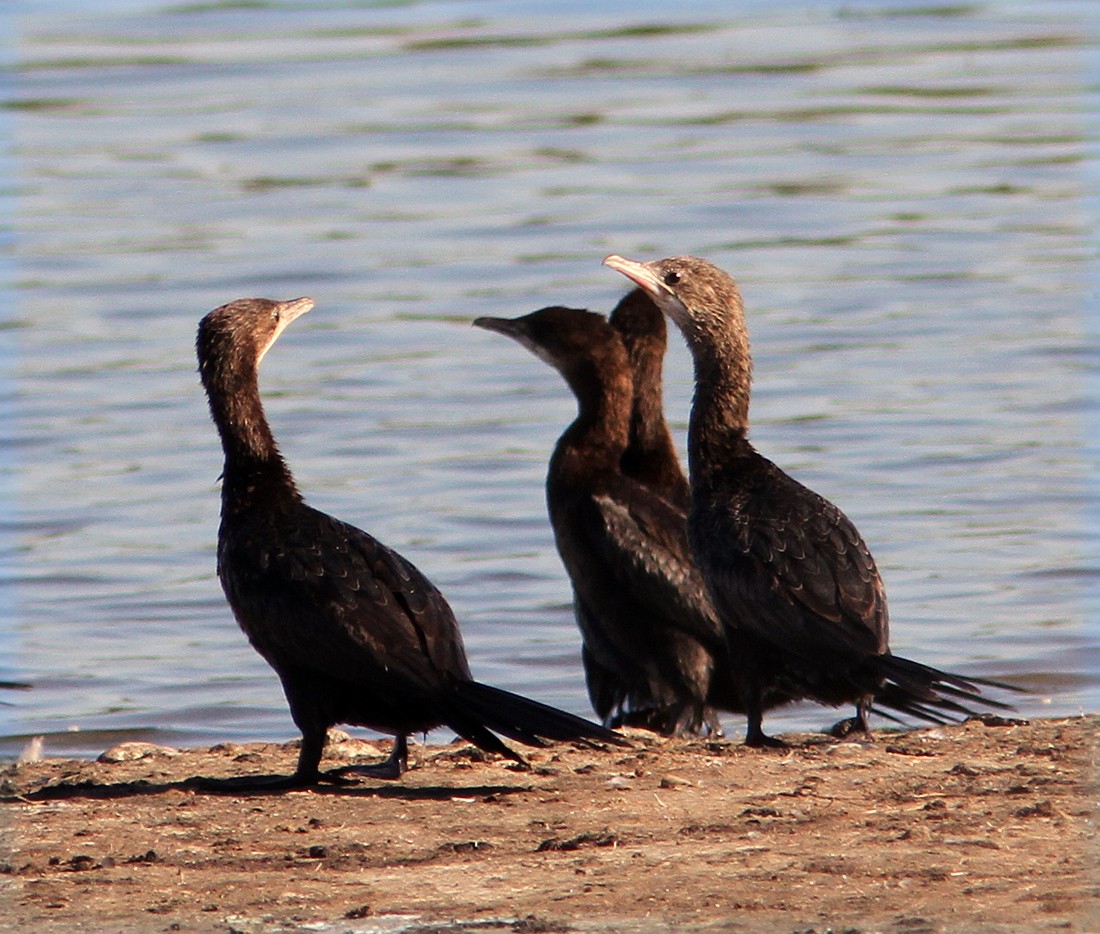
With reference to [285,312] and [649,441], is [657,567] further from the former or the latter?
[285,312]

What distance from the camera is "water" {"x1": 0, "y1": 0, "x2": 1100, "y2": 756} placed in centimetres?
1080

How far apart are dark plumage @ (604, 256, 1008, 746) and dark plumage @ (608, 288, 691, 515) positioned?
103 cm

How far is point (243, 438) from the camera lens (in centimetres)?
771

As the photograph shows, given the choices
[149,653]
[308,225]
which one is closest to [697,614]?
[149,653]

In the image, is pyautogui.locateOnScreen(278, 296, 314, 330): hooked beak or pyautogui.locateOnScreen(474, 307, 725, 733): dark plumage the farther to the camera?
pyautogui.locateOnScreen(474, 307, 725, 733): dark plumage

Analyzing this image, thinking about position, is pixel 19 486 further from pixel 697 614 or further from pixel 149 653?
pixel 697 614

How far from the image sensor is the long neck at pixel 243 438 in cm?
760

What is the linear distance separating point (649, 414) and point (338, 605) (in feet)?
9.64

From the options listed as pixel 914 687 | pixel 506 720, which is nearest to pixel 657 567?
pixel 914 687

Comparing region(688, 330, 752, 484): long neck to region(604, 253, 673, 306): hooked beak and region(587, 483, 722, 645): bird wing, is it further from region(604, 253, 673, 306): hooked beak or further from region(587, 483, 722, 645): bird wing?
region(587, 483, 722, 645): bird wing

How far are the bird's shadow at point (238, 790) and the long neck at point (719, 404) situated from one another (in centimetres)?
190

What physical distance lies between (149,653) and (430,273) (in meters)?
6.97

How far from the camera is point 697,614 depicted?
866 cm

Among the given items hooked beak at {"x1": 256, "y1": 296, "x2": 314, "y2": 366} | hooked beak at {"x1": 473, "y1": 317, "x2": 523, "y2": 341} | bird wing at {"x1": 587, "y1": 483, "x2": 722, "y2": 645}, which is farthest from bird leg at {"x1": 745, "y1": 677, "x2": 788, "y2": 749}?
hooked beak at {"x1": 473, "y1": 317, "x2": 523, "y2": 341}
